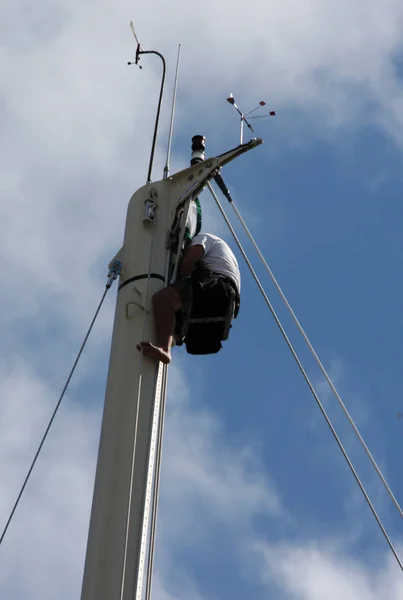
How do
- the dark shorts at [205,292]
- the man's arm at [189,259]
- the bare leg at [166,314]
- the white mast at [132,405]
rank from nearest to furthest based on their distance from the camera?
the white mast at [132,405] → the bare leg at [166,314] → the dark shorts at [205,292] → the man's arm at [189,259]

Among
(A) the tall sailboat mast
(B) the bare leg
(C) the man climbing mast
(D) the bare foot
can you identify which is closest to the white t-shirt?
(C) the man climbing mast

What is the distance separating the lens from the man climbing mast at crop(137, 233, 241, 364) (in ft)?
30.3

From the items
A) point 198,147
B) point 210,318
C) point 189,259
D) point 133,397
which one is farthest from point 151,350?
point 198,147

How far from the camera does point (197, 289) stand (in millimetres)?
9711

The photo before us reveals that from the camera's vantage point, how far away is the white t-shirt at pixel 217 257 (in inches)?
397

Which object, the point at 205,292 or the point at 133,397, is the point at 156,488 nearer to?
the point at 133,397

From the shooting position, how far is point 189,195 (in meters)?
10.2

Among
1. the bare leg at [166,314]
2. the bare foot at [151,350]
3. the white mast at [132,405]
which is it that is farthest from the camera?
the bare leg at [166,314]

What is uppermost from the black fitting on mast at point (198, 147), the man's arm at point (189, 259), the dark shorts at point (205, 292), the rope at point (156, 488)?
the black fitting on mast at point (198, 147)

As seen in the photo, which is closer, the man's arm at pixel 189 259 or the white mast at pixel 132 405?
the white mast at pixel 132 405

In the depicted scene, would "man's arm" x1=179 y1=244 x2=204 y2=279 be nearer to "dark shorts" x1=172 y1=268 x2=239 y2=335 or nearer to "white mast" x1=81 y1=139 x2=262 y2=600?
"dark shorts" x1=172 y1=268 x2=239 y2=335

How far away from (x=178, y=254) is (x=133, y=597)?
10.7 ft

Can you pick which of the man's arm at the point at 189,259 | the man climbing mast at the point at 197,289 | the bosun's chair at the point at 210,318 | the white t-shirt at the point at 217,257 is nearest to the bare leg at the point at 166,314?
the man climbing mast at the point at 197,289

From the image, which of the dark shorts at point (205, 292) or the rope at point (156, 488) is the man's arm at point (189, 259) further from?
the rope at point (156, 488)
